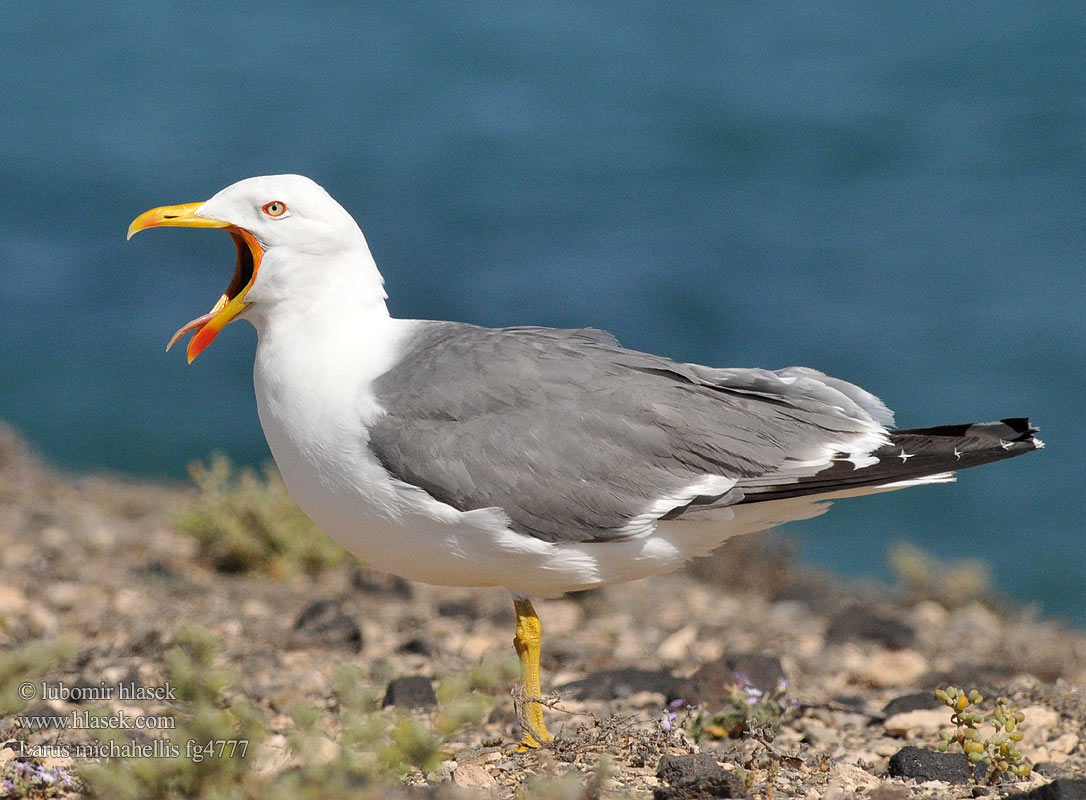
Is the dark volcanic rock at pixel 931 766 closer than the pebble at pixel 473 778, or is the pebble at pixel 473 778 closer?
the pebble at pixel 473 778

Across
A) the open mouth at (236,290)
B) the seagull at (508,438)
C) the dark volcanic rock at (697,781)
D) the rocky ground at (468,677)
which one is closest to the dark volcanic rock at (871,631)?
the rocky ground at (468,677)

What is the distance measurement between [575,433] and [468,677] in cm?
130

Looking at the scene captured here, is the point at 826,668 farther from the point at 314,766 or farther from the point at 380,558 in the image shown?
the point at 314,766

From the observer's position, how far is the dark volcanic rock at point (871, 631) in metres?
6.37

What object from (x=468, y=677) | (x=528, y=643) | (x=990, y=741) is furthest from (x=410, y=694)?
→ (x=990, y=741)

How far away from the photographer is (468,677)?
3008 mm

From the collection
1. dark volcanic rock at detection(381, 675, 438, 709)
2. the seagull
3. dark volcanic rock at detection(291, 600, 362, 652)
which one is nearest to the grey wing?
the seagull

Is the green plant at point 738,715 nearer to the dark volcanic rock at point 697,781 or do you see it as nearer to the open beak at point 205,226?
the dark volcanic rock at point 697,781

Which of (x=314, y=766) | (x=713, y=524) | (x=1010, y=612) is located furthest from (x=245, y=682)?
(x=1010, y=612)

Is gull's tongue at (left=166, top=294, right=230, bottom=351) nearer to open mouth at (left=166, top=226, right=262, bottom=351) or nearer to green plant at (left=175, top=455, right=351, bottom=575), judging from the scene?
open mouth at (left=166, top=226, right=262, bottom=351)

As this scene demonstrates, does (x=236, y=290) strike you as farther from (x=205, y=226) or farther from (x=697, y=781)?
A: (x=697, y=781)

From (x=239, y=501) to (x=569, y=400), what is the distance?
11.7ft

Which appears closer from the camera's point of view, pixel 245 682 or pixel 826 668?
pixel 245 682

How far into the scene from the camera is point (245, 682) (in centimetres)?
521
